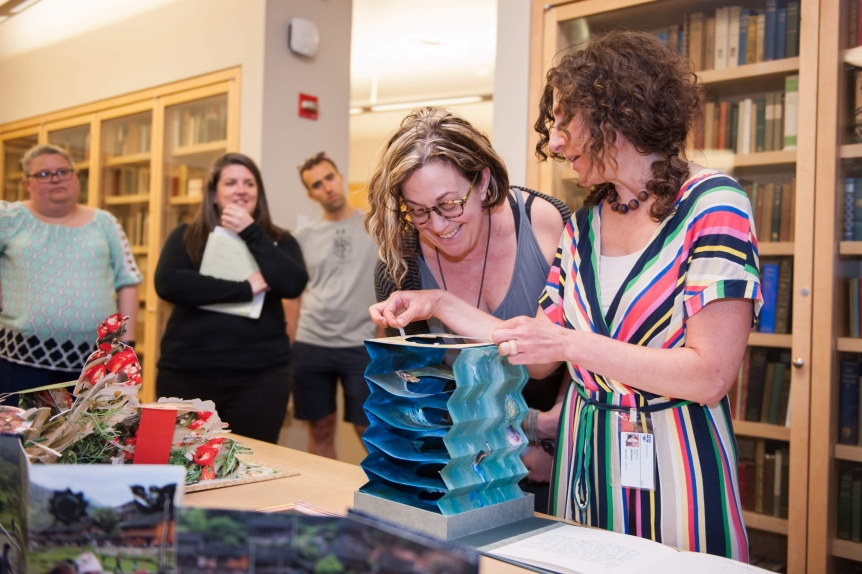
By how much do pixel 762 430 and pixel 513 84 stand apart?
1567mm

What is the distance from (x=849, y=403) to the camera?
221 centimetres

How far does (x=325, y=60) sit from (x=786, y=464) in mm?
3239

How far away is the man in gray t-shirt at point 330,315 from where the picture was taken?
346 centimetres

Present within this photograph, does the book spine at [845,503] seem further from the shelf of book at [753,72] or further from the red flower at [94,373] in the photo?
the red flower at [94,373]

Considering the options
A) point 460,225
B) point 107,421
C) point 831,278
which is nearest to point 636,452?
point 460,225

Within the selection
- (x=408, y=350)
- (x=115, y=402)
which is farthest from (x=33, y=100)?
(x=408, y=350)

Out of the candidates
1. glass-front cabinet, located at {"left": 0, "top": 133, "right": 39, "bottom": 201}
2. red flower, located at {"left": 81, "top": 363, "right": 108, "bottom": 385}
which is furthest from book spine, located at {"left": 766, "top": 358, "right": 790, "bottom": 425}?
glass-front cabinet, located at {"left": 0, "top": 133, "right": 39, "bottom": 201}

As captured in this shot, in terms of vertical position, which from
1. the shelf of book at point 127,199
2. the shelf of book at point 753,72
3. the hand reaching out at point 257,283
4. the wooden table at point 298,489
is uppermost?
the shelf of book at point 753,72

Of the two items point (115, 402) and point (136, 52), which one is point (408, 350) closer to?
point (115, 402)

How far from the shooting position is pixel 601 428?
1.25 metres

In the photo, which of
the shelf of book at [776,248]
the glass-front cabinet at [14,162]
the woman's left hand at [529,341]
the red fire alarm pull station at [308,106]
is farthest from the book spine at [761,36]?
the glass-front cabinet at [14,162]

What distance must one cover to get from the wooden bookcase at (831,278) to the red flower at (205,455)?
1.81 m

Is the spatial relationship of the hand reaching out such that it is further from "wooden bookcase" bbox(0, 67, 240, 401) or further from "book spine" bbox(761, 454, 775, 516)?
"book spine" bbox(761, 454, 775, 516)

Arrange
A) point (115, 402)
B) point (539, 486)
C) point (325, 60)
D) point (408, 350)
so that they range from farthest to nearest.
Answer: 1. point (325, 60)
2. point (539, 486)
3. point (115, 402)
4. point (408, 350)
